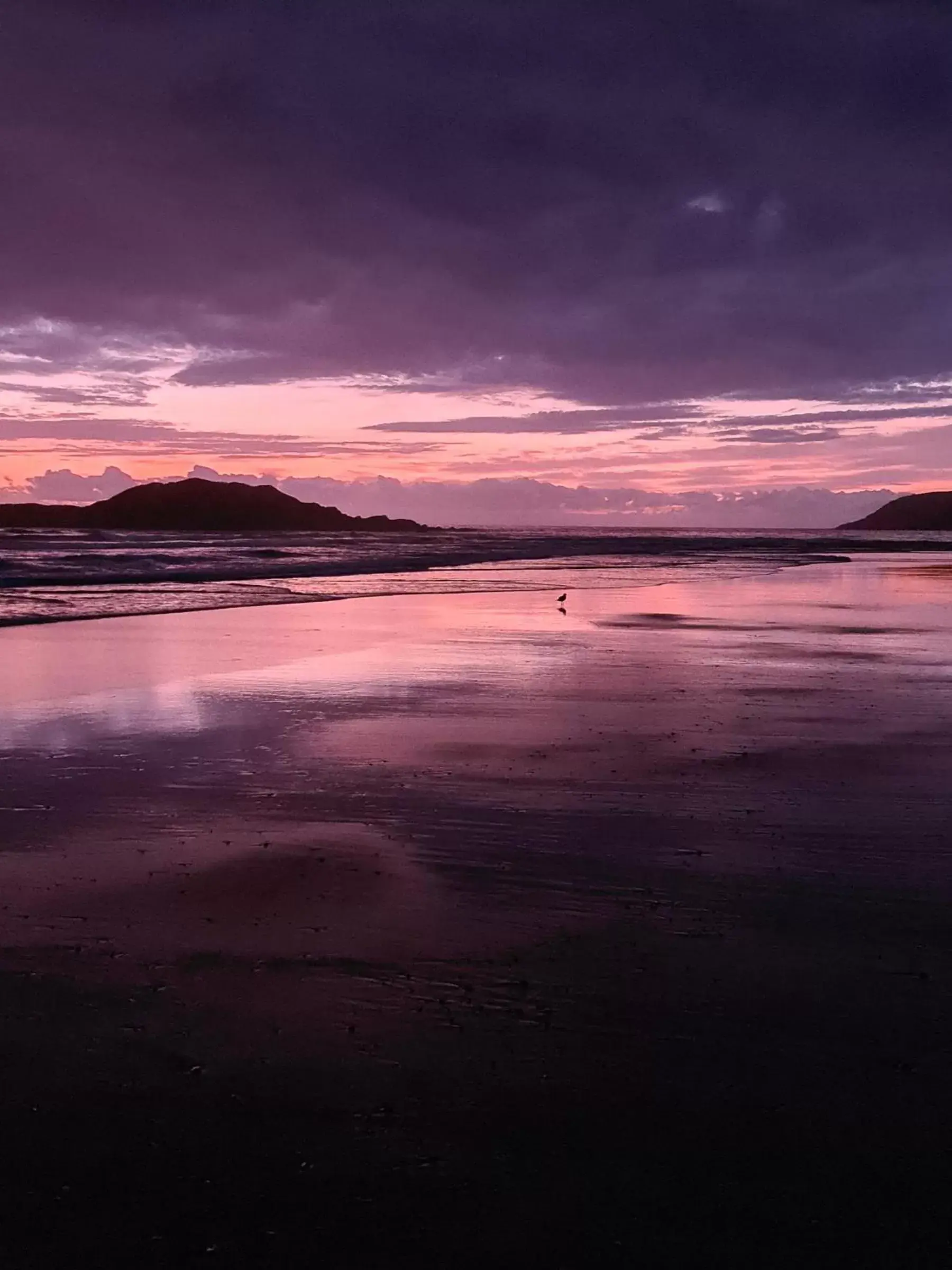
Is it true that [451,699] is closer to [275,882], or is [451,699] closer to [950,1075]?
[275,882]

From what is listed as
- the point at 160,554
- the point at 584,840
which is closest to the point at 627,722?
the point at 584,840

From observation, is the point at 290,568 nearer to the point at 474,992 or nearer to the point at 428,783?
the point at 428,783

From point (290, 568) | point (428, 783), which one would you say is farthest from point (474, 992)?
point (290, 568)

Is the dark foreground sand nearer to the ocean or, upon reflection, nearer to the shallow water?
the shallow water

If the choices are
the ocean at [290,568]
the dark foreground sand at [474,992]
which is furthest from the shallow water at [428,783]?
the ocean at [290,568]

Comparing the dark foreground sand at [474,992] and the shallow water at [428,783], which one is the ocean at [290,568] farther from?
the dark foreground sand at [474,992]

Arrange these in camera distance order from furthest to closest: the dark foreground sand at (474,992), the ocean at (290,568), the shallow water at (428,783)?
the ocean at (290,568), the shallow water at (428,783), the dark foreground sand at (474,992)

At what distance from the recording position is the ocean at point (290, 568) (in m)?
25.6

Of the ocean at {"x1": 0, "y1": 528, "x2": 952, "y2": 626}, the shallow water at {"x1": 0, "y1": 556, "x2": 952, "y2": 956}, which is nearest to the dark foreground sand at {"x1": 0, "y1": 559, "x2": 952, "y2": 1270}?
the shallow water at {"x1": 0, "y1": 556, "x2": 952, "y2": 956}

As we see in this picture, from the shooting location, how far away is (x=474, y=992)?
436cm

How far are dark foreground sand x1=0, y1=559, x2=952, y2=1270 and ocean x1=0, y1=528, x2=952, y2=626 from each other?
14.1m

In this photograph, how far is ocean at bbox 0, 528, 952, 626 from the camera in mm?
25562

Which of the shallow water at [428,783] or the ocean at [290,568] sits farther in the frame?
the ocean at [290,568]

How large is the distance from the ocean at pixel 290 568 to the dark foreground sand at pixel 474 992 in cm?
1407
